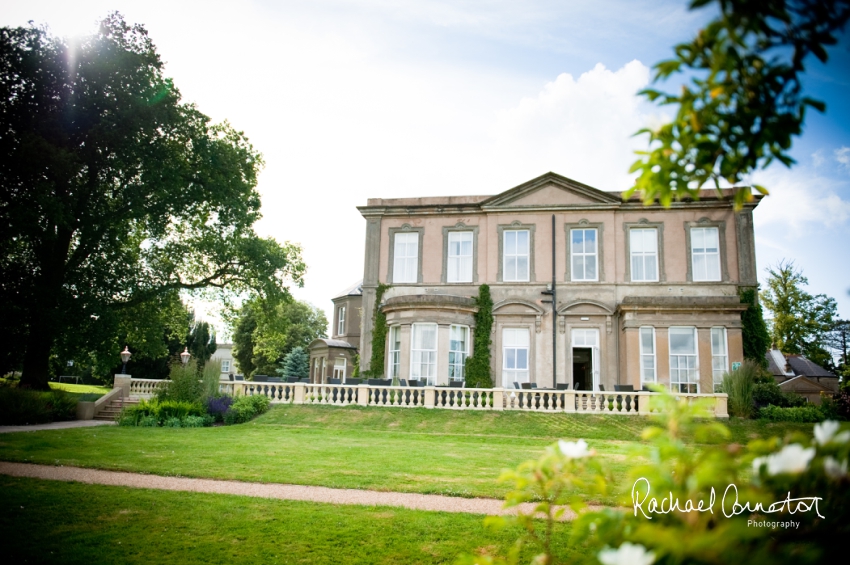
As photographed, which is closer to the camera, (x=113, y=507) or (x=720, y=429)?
(x=720, y=429)

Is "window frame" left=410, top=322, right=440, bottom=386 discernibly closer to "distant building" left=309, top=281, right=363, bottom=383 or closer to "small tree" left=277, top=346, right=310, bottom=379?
"distant building" left=309, top=281, right=363, bottom=383

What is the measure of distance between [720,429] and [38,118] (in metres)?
25.5

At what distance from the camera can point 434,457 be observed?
42.1ft

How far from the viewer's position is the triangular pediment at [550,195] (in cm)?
2602

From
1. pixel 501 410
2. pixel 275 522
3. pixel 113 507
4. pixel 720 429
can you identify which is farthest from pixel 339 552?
pixel 501 410

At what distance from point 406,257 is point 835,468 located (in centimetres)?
2615

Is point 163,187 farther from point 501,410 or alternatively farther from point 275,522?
point 275,522

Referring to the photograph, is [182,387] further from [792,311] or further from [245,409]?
[792,311]

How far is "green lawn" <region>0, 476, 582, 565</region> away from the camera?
6230 mm

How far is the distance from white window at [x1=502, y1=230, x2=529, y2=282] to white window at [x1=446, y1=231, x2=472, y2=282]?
1700 millimetres

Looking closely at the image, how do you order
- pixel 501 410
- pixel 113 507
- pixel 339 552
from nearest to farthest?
pixel 339 552 < pixel 113 507 < pixel 501 410

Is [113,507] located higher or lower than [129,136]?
lower
